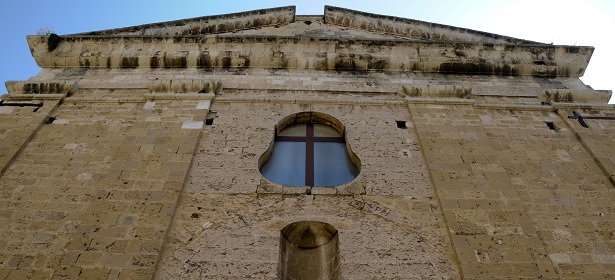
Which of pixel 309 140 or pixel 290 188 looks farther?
pixel 309 140

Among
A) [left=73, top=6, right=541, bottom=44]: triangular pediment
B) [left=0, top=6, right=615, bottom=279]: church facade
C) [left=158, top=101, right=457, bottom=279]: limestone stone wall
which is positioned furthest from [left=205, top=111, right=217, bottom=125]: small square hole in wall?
[left=73, top=6, right=541, bottom=44]: triangular pediment

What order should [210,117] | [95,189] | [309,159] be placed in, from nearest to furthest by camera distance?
[95,189] → [309,159] → [210,117]

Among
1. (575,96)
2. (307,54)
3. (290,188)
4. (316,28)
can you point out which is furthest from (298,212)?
(316,28)

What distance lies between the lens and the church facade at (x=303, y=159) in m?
5.44

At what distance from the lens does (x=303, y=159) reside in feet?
23.5

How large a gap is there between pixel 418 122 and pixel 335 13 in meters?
4.31

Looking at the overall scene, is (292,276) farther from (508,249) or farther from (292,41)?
(292,41)

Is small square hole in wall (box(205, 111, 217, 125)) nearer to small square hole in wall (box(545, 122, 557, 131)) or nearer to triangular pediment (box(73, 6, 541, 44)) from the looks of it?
triangular pediment (box(73, 6, 541, 44))

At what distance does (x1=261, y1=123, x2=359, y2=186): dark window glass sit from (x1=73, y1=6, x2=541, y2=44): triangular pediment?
3.23 m

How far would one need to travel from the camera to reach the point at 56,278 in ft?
16.5

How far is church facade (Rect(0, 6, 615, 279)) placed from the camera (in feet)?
17.8

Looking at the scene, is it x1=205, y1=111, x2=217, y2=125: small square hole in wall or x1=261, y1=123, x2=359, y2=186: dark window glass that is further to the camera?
x1=205, y1=111, x2=217, y2=125: small square hole in wall

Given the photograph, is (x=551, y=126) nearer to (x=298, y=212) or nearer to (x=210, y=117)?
(x=298, y=212)

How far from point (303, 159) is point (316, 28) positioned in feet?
15.4
